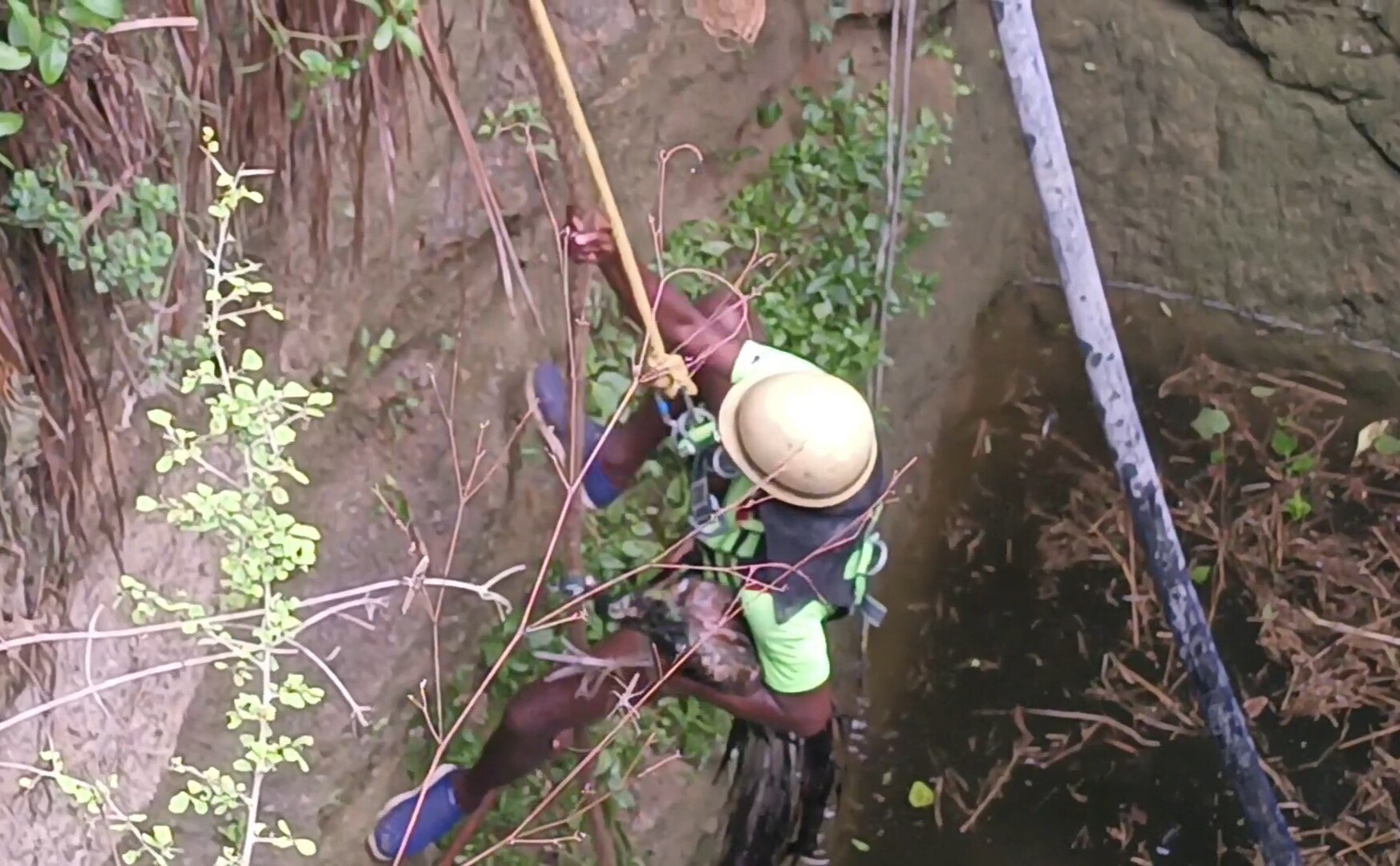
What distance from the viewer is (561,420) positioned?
1354mm

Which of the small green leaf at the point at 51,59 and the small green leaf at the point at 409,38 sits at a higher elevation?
the small green leaf at the point at 51,59

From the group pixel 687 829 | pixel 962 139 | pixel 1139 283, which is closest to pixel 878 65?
pixel 962 139

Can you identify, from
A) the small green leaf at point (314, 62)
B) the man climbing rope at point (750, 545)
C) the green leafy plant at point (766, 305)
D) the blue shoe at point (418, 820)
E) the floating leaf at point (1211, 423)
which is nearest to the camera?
the small green leaf at point (314, 62)

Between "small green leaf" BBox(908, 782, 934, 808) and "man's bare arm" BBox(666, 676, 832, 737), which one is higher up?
"man's bare arm" BBox(666, 676, 832, 737)

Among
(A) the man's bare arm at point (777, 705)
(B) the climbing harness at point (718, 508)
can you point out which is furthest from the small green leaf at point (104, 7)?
(A) the man's bare arm at point (777, 705)

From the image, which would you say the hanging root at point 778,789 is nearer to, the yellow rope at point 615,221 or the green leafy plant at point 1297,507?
the yellow rope at point 615,221

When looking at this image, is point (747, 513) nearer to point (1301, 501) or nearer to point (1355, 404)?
point (1301, 501)

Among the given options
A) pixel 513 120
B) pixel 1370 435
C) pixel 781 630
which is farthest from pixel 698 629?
pixel 1370 435

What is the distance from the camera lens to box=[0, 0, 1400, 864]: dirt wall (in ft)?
3.51

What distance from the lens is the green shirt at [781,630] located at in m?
1.09

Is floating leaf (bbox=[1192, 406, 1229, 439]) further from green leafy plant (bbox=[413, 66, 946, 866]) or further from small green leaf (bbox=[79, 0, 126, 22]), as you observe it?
small green leaf (bbox=[79, 0, 126, 22])

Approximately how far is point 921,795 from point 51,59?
4.85 feet

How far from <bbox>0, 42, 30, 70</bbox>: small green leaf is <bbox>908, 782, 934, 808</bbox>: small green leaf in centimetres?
148

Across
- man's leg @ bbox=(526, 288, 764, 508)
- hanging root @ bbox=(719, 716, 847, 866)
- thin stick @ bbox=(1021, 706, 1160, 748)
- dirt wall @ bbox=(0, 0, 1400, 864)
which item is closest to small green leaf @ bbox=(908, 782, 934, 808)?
thin stick @ bbox=(1021, 706, 1160, 748)
